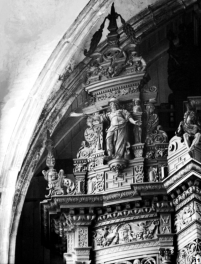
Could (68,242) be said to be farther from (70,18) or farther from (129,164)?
(70,18)

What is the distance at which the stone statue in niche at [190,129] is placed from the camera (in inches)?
943

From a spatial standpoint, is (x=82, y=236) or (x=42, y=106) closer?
(x=82, y=236)

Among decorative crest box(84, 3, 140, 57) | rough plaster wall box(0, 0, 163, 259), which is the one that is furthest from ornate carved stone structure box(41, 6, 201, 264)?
rough plaster wall box(0, 0, 163, 259)

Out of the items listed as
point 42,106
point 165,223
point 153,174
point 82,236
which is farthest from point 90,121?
point 165,223

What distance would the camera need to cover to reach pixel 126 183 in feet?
80.2

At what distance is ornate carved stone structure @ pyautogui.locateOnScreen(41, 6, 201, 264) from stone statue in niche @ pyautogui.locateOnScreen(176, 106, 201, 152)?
0.6 inches

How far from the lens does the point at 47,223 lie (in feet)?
83.4

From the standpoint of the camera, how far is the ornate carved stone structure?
23.9m

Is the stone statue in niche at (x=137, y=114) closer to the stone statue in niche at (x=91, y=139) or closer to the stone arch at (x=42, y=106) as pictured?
the stone statue in niche at (x=91, y=139)

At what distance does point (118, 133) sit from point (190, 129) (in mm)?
1260

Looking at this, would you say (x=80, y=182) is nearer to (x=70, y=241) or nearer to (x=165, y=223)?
(x=70, y=241)

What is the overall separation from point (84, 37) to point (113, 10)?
832 millimetres

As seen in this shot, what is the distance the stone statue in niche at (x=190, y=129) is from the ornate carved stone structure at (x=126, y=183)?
0.02 metres

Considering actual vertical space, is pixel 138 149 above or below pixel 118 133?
below
